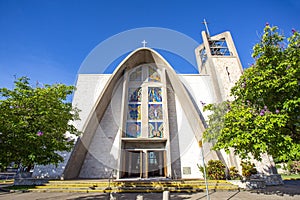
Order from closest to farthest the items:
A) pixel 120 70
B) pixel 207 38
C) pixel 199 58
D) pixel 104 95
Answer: pixel 104 95, pixel 120 70, pixel 207 38, pixel 199 58

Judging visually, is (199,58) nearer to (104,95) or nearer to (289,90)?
(104,95)

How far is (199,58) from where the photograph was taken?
1895 cm

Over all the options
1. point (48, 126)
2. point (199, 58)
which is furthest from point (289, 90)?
point (199, 58)

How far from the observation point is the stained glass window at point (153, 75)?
48.9 ft

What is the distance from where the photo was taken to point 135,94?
14.2 metres

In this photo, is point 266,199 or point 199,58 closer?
point 266,199

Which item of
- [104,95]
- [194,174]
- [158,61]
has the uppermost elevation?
[158,61]

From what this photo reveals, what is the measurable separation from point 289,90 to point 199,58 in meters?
15.3

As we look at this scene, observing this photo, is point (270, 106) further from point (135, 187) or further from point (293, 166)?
point (293, 166)

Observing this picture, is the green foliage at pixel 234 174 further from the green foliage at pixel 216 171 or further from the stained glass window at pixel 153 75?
the stained glass window at pixel 153 75

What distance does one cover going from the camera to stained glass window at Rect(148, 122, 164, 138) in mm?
12164

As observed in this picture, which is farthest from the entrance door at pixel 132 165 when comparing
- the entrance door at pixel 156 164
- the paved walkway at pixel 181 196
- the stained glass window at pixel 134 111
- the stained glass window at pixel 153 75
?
the stained glass window at pixel 153 75

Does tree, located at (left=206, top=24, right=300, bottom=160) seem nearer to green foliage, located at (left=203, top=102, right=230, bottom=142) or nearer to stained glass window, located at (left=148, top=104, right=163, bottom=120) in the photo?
green foliage, located at (left=203, top=102, right=230, bottom=142)

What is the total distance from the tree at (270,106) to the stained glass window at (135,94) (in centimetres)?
938
